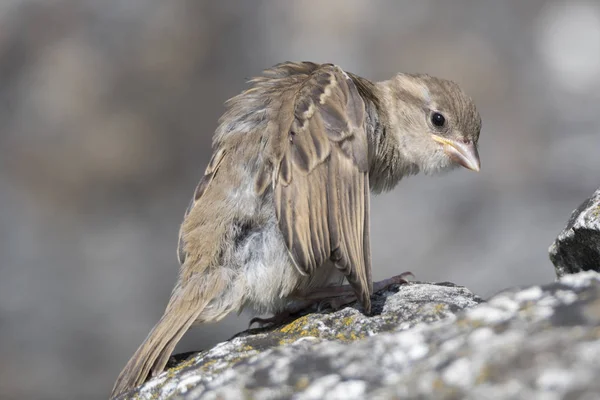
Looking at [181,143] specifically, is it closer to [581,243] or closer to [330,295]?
[330,295]

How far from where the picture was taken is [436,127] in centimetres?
516

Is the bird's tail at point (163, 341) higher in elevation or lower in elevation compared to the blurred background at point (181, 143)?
lower

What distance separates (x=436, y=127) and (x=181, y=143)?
15.3ft

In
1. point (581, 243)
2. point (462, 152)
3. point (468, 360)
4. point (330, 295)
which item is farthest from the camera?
point (462, 152)

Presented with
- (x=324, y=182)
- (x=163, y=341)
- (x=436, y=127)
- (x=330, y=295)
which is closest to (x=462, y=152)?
(x=436, y=127)

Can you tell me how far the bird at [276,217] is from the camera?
3965 mm

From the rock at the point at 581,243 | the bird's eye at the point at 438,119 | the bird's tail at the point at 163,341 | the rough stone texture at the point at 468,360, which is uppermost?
the bird's eye at the point at 438,119

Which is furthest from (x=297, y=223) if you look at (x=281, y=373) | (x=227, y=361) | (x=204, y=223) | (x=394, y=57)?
(x=394, y=57)

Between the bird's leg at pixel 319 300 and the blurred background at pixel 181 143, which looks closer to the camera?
the bird's leg at pixel 319 300

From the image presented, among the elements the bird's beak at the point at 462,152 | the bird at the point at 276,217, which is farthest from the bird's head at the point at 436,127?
the bird at the point at 276,217

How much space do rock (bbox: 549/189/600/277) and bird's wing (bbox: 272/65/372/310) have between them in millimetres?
807

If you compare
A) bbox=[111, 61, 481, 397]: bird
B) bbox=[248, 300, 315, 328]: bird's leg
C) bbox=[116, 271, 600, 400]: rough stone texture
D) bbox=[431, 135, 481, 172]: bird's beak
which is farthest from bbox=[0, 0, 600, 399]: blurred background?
bbox=[116, 271, 600, 400]: rough stone texture

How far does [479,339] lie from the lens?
2252 mm

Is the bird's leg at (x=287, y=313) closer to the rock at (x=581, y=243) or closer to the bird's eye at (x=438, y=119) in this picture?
the rock at (x=581, y=243)
